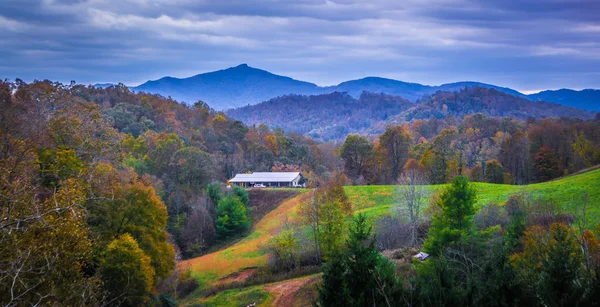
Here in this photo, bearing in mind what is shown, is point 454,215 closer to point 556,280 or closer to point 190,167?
point 556,280

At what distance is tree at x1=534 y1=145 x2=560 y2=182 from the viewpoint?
51.8 m

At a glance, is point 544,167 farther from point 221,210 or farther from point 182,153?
point 182,153

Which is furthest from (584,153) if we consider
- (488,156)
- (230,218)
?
(230,218)

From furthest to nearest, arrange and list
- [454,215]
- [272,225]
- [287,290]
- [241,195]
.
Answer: [241,195] < [272,225] < [287,290] < [454,215]

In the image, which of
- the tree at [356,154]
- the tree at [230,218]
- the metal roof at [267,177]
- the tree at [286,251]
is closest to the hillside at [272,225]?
the tree at [230,218]

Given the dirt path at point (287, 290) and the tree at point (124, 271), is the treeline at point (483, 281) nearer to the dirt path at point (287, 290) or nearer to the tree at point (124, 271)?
the dirt path at point (287, 290)

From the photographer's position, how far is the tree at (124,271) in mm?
20406

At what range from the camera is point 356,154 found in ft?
209

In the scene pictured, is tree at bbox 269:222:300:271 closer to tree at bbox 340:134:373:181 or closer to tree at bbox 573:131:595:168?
tree at bbox 340:134:373:181

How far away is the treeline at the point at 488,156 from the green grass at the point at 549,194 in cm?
1502

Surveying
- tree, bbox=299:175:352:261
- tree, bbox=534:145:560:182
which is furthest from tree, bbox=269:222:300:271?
tree, bbox=534:145:560:182

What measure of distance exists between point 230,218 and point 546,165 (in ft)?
126

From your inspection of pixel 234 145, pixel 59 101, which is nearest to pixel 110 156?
pixel 59 101

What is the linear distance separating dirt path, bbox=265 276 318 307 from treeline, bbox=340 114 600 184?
32875mm
